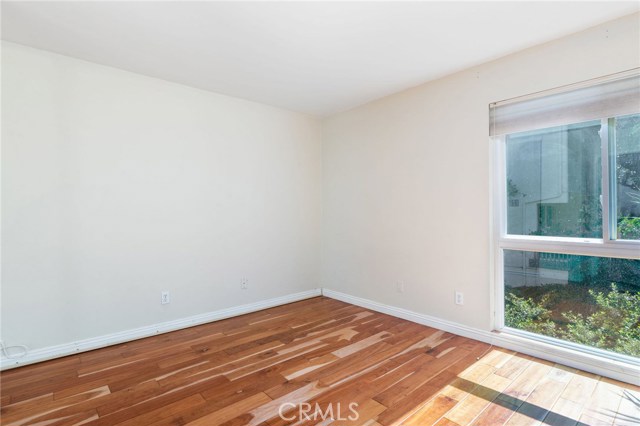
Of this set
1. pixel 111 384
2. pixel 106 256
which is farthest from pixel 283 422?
pixel 106 256

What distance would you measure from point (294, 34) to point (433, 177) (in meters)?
1.86

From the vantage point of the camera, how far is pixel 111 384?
7.33 ft

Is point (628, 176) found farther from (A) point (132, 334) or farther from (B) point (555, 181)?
(A) point (132, 334)

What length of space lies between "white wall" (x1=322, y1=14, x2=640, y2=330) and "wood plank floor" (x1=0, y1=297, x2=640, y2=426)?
0.64m

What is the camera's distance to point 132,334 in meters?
2.99

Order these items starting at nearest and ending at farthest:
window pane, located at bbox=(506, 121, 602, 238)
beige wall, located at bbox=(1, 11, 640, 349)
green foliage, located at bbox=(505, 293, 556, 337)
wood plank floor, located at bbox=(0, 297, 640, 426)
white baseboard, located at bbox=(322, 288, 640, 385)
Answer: wood plank floor, located at bbox=(0, 297, 640, 426) < white baseboard, located at bbox=(322, 288, 640, 385) < window pane, located at bbox=(506, 121, 602, 238) < beige wall, located at bbox=(1, 11, 640, 349) < green foliage, located at bbox=(505, 293, 556, 337)

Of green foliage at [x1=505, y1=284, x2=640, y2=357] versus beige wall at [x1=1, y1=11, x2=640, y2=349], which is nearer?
green foliage at [x1=505, y1=284, x2=640, y2=357]

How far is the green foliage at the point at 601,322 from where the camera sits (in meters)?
2.26

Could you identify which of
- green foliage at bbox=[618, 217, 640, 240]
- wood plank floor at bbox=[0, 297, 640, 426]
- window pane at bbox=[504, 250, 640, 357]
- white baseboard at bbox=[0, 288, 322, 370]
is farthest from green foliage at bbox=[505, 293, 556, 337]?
white baseboard at bbox=[0, 288, 322, 370]

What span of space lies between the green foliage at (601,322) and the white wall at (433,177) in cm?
38

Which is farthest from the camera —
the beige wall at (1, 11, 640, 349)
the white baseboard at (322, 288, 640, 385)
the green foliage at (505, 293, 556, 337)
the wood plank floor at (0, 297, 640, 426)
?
the green foliage at (505, 293, 556, 337)

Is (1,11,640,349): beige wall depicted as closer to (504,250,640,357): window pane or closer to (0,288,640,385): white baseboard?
(0,288,640,385): white baseboard

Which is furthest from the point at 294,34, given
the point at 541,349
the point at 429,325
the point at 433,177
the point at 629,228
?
the point at 541,349

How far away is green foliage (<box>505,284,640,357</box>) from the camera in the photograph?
7.40ft
